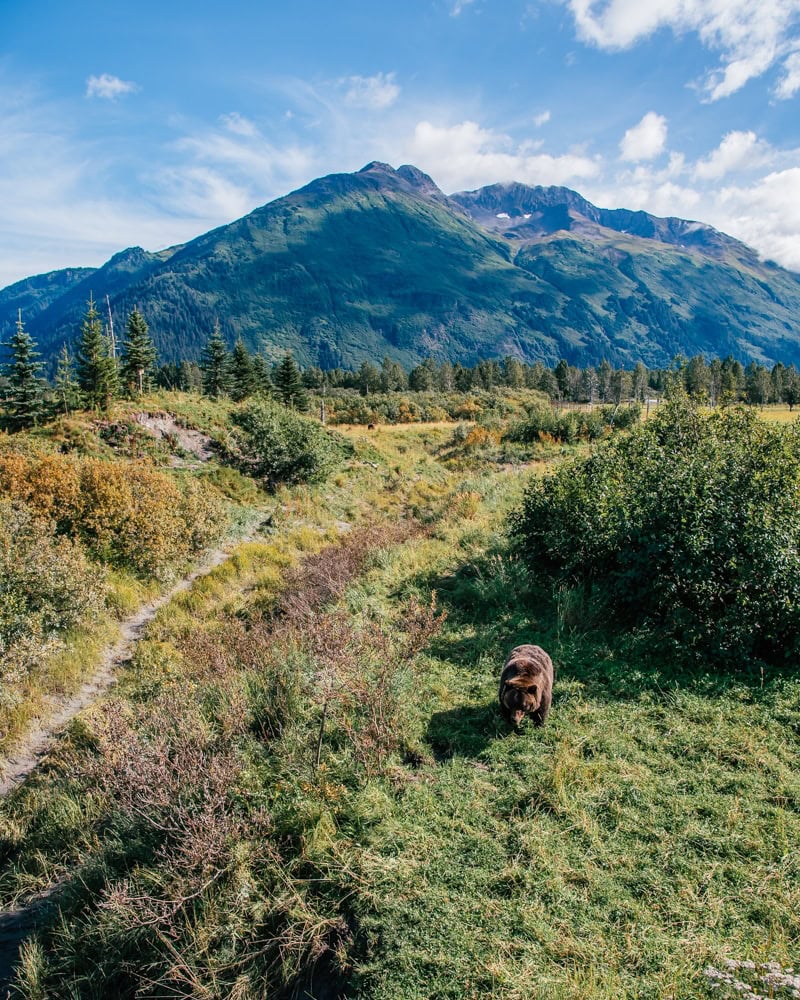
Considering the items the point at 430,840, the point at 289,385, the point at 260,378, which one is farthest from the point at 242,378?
the point at 430,840

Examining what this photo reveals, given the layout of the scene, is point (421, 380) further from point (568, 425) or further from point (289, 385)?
point (568, 425)

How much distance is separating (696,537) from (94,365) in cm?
3185

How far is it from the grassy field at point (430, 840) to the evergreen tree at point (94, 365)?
84.7ft

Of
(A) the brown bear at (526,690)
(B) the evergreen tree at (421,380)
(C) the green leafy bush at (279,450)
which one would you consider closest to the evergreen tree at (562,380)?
(B) the evergreen tree at (421,380)

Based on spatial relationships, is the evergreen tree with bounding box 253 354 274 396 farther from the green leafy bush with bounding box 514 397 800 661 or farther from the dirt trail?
the green leafy bush with bounding box 514 397 800 661

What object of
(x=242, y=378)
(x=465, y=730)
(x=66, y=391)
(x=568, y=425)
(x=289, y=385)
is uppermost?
(x=242, y=378)

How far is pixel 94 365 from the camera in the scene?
1153 inches

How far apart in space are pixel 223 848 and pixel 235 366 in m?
48.3

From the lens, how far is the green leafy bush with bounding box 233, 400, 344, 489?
927 inches

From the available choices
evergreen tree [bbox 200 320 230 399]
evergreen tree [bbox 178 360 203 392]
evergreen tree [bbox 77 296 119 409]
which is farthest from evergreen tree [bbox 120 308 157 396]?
evergreen tree [bbox 178 360 203 392]

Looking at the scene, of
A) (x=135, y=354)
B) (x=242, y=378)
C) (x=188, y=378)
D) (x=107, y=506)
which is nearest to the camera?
(x=107, y=506)

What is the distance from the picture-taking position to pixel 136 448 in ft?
74.3

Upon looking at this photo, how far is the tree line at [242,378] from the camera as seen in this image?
24094 mm

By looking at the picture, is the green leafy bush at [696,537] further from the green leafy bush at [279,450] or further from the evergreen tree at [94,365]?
the evergreen tree at [94,365]
